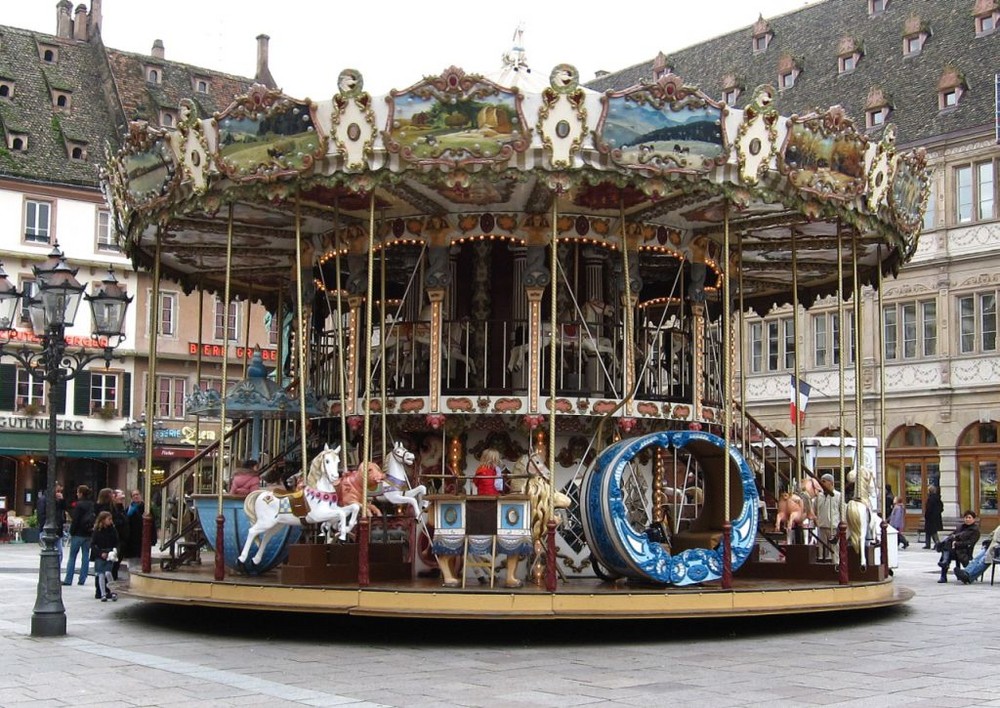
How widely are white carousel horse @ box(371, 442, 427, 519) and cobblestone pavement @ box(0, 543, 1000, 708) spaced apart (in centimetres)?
165

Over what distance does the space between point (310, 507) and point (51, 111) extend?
44194 mm

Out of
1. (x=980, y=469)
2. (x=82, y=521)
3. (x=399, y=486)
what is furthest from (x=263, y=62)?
(x=399, y=486)

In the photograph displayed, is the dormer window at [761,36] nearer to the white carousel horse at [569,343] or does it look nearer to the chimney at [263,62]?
the chimney at [263,62]

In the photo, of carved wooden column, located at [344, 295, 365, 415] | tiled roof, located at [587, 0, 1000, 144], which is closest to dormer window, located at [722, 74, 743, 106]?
tiled roof, located at [587, 0, 1000, 144]

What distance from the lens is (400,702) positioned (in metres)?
12.0

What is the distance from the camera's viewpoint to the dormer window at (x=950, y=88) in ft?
160

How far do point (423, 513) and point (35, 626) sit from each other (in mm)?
5429

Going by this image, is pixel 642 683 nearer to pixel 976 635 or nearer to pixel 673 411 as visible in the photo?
pixel 976 635

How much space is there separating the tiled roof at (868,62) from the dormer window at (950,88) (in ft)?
0.77

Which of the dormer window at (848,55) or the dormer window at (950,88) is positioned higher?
the dormer window at (848,55)

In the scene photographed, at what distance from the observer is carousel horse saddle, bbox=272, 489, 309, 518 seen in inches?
704

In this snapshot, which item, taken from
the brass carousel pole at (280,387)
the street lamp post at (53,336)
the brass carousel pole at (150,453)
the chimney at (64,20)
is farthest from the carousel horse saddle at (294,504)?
the chimney at (64,20)

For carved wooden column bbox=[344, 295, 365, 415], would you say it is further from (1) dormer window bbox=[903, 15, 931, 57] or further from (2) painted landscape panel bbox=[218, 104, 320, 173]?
(1) dormer window bbox=[903, 15, 931, 57]

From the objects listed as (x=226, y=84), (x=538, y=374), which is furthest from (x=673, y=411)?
(x=226, y=84)
